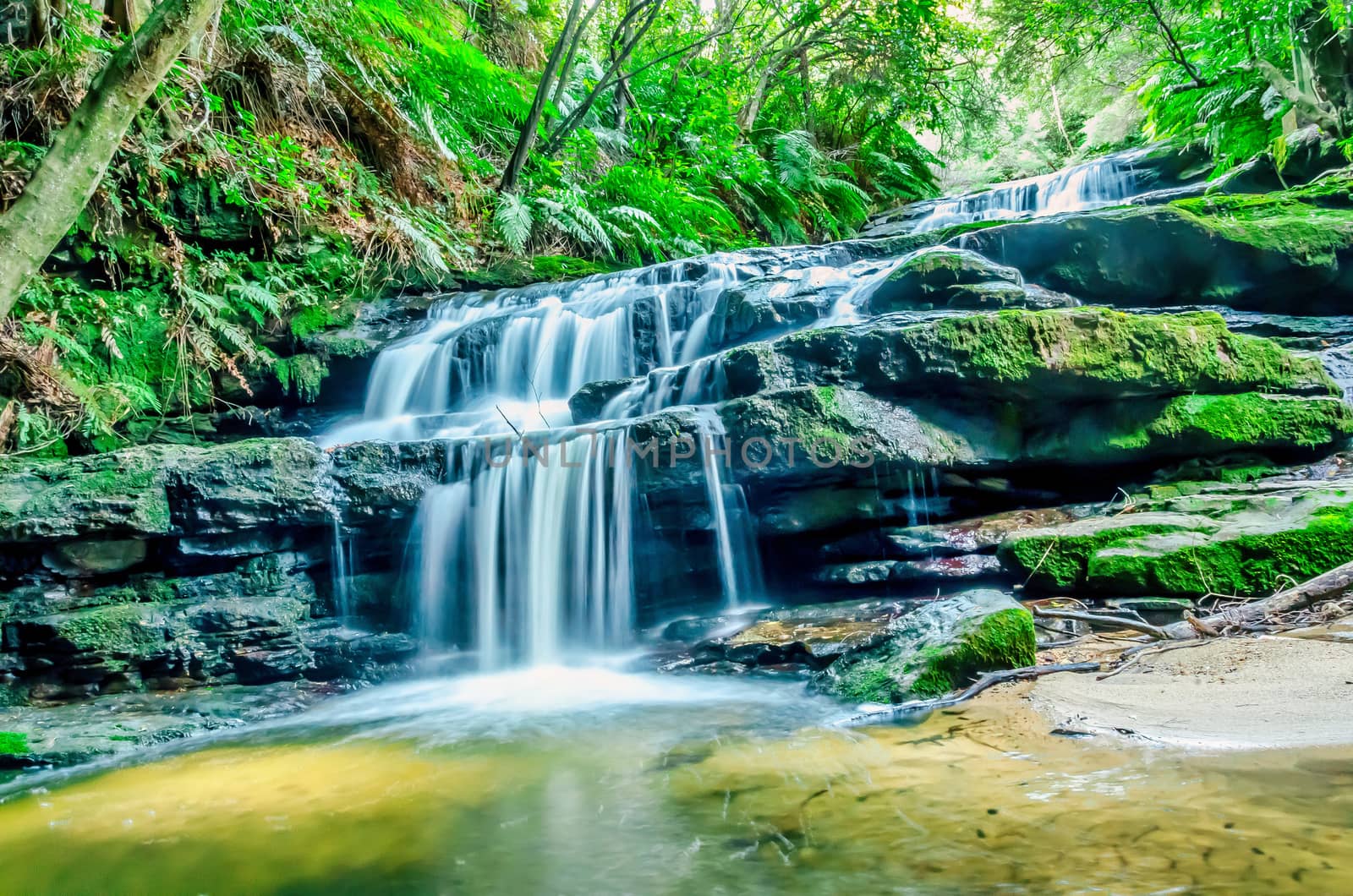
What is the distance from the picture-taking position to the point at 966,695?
328cm

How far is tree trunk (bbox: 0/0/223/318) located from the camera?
169 inches

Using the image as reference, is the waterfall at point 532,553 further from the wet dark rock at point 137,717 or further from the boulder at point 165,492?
the wet dark rock at point 137,717

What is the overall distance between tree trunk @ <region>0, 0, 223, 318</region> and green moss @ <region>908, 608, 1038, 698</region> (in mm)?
5121

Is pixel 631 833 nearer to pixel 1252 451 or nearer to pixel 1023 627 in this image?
pixel 1023 627

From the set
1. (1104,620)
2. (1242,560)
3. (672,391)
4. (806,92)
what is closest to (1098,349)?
(1242,560)

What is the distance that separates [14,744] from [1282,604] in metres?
6.06

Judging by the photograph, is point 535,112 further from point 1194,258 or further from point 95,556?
point 1194,258

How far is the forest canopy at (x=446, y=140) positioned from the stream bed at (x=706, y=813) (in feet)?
11.4

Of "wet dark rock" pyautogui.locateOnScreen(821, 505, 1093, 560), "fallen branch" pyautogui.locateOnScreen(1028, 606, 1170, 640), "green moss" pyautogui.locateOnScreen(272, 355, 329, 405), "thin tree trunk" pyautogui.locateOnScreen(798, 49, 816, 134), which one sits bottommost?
"fallen branch" pyautogui.locateOnScreen(1028, 606, 1170, 640)

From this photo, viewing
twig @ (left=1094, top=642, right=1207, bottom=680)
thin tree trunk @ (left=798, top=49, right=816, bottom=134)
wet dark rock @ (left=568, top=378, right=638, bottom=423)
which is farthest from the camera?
thin tree trunk @ (left=798, top=49, right=816, bottom=134)

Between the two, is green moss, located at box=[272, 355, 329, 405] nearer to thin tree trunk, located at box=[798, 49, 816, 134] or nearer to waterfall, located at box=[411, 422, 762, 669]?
waterfall, located at box=[411, 422, 762, 669]

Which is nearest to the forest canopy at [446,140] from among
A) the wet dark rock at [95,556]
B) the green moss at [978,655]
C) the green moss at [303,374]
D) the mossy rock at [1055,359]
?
the green moss at [303,374]

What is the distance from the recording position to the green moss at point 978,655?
338cm

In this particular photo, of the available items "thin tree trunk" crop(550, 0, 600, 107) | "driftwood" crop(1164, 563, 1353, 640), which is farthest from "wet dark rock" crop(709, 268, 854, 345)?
"thin tree trunk" crop(550, 0, 600, 107)
